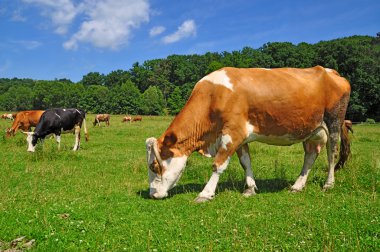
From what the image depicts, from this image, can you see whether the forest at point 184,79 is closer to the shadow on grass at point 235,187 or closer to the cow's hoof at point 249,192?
the shadow on grass at point 235,187

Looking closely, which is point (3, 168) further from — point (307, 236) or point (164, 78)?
point (164, 78)

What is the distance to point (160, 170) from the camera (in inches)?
306

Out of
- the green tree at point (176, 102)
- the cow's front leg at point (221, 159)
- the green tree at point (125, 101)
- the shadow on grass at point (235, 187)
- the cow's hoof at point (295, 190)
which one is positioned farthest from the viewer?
the green tree at point (125, 101)

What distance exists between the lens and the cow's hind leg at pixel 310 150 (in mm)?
8321

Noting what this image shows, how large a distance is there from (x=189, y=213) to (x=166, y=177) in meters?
1.41

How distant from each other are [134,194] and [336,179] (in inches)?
194

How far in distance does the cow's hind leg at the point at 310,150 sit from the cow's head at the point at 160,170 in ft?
9.10

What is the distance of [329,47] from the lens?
57.4 metres

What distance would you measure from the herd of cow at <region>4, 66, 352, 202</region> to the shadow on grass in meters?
0.45

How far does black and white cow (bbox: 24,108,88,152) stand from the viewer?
1635 cm

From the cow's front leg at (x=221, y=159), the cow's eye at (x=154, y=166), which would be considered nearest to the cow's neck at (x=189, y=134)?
the cow's eye at (x=154, y=166)

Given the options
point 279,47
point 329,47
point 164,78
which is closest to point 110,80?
point 164,78

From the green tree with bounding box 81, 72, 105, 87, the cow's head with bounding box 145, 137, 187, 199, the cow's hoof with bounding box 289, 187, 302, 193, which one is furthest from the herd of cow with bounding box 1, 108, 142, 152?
the green tree with bounding box 81, 72, 105, 87

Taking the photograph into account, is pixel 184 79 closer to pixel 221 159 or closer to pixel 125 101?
pixel 125 101
